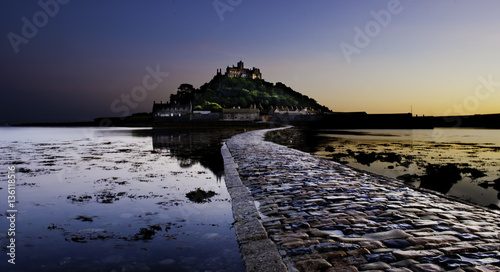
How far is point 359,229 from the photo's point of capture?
16.8ft

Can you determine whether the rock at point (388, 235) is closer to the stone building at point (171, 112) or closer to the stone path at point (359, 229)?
the stone path at point (359, 229)

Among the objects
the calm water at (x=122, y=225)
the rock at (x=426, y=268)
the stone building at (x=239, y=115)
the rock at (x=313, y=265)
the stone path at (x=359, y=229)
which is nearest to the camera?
the rock at (x=426, y=268)

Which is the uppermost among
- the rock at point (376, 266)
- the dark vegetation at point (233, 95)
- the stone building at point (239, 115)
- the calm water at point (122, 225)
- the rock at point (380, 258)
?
the dark vegetation at point (233, 95)

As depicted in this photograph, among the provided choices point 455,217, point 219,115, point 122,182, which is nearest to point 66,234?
point 122,182

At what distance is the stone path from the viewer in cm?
396

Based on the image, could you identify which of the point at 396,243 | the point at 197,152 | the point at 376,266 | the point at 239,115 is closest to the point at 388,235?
the point at 396,243

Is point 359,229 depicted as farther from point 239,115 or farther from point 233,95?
point 233,95

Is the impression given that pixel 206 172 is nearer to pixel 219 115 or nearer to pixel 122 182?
pixel 122 182

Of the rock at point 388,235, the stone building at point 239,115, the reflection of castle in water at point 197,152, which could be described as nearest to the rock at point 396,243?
the rock at point 388,235

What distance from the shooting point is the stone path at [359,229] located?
396 cm

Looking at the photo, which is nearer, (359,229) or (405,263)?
(405,263)

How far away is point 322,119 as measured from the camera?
137 metres

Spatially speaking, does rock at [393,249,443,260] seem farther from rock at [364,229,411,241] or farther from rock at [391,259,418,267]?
rock at [364,229,411,241]

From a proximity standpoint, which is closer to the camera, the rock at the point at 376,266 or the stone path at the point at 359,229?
the rock at the point at 376,266
